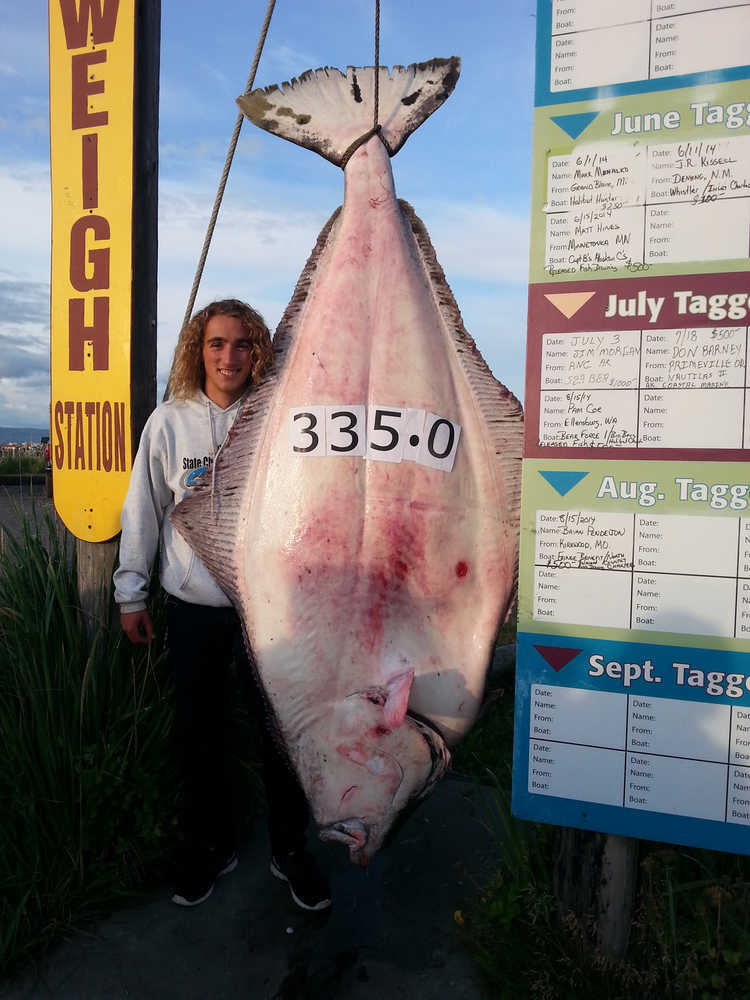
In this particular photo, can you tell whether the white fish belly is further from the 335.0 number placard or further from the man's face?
the man's face

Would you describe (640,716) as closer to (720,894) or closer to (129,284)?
(720,894)

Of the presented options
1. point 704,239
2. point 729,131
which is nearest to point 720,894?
point 704,239

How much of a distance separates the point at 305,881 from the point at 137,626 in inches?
40.4

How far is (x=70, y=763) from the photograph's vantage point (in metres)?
2.38

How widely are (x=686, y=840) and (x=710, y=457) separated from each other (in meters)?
0.92

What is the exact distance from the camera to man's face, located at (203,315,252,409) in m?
2.27

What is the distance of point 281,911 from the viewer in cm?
237

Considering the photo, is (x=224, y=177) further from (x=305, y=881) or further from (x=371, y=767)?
(x=305, y=881)

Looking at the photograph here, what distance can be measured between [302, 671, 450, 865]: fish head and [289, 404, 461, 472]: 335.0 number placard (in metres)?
0.54

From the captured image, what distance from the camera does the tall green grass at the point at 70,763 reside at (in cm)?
226

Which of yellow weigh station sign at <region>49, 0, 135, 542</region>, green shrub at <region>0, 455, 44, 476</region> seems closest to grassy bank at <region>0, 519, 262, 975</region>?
yellow weigh station sign at <region>49, 0, 135, 542</region>

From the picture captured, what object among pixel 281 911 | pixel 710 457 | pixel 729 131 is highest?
pixel 729 131

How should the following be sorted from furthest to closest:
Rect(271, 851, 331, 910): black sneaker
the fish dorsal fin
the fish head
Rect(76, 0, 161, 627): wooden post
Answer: Rect(76, 0, 161, 627): wooden post < Rect(271, 851, 331, 910): black sneaker < the fish dorsal fin < the fish head

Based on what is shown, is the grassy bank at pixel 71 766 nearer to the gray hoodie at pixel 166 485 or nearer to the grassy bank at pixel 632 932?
the gray hoodie at pixel 166 485
